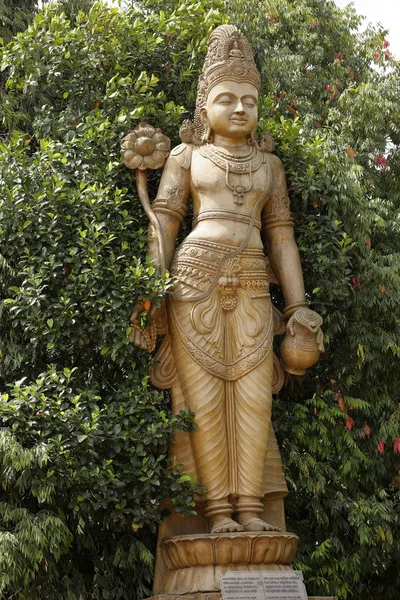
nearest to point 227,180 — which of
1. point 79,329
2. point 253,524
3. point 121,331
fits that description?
point 121,331

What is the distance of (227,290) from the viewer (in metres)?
8.11

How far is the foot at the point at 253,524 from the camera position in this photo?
7570mm

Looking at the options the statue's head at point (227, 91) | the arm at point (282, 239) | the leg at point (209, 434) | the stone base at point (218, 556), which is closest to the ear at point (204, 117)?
the statue's head at point (227, 91)

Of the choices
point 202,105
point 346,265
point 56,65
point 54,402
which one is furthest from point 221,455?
point 56,65

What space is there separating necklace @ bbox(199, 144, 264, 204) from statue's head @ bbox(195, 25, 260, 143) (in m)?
0.15

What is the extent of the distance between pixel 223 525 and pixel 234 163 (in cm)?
285

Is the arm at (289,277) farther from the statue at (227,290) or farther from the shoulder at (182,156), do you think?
the shoulder at (182,156)

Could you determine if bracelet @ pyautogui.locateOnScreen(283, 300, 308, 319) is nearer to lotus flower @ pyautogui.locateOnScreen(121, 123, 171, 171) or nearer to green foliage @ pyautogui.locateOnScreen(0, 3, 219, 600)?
green foliage @ pyautogui.locateOnScreen(0, 3, 219, 600)

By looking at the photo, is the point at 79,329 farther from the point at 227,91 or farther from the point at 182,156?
the point at 227,91

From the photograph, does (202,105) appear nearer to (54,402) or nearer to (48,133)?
(48,133)

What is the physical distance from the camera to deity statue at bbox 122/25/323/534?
309 inches

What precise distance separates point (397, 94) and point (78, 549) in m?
6.69

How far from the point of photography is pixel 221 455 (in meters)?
7.84

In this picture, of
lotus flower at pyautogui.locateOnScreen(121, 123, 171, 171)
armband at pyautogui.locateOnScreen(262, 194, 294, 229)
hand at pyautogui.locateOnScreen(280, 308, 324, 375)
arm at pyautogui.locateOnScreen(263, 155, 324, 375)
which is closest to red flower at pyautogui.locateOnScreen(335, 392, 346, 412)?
arm at pyautogui.locateOnScreen(263, 155, 324, 375)
